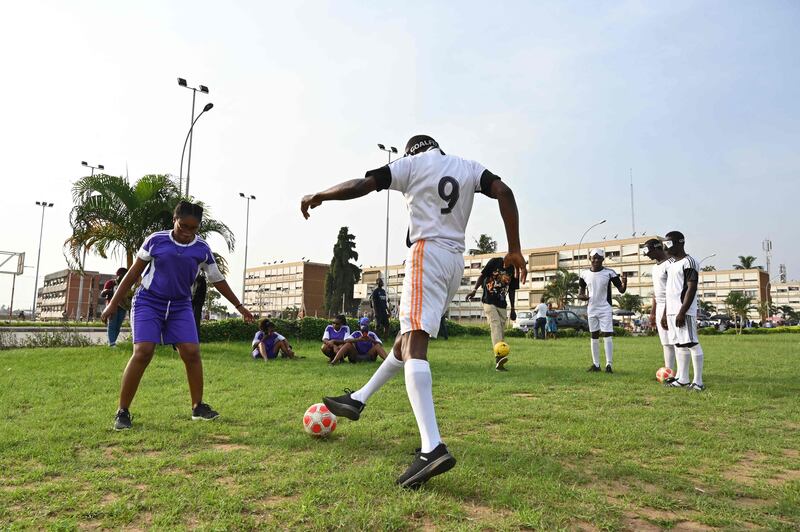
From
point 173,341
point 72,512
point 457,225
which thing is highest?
point 457,225

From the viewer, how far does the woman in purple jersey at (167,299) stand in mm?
4867

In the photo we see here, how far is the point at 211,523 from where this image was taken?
2.45 meters

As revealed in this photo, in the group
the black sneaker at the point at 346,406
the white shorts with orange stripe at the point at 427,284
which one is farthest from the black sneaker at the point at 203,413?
the white shorts with orange stripe at the point at 427,284

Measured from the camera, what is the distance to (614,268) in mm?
104250

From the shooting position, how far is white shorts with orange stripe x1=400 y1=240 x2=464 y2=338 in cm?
350

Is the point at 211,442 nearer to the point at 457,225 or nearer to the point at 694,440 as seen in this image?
the point at 457,225

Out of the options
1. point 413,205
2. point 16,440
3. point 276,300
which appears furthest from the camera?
point 276,300

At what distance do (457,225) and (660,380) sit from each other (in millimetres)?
5362

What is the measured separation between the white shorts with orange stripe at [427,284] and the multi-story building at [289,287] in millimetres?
135935

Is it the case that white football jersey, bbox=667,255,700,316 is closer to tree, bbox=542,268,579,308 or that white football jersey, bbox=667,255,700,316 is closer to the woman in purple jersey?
the woman in purple jersey

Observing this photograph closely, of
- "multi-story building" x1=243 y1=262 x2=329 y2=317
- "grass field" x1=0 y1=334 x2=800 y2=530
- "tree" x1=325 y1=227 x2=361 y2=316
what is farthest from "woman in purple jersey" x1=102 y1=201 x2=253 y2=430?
"multi-story building" x1=243 y1=262 x2=329 y2=317

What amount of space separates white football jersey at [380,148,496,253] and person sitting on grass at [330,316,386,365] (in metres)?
6.97

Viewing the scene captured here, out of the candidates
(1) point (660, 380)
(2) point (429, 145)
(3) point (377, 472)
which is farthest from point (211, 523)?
(1) point (660, 380)

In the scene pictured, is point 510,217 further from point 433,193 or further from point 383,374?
point 383,374
